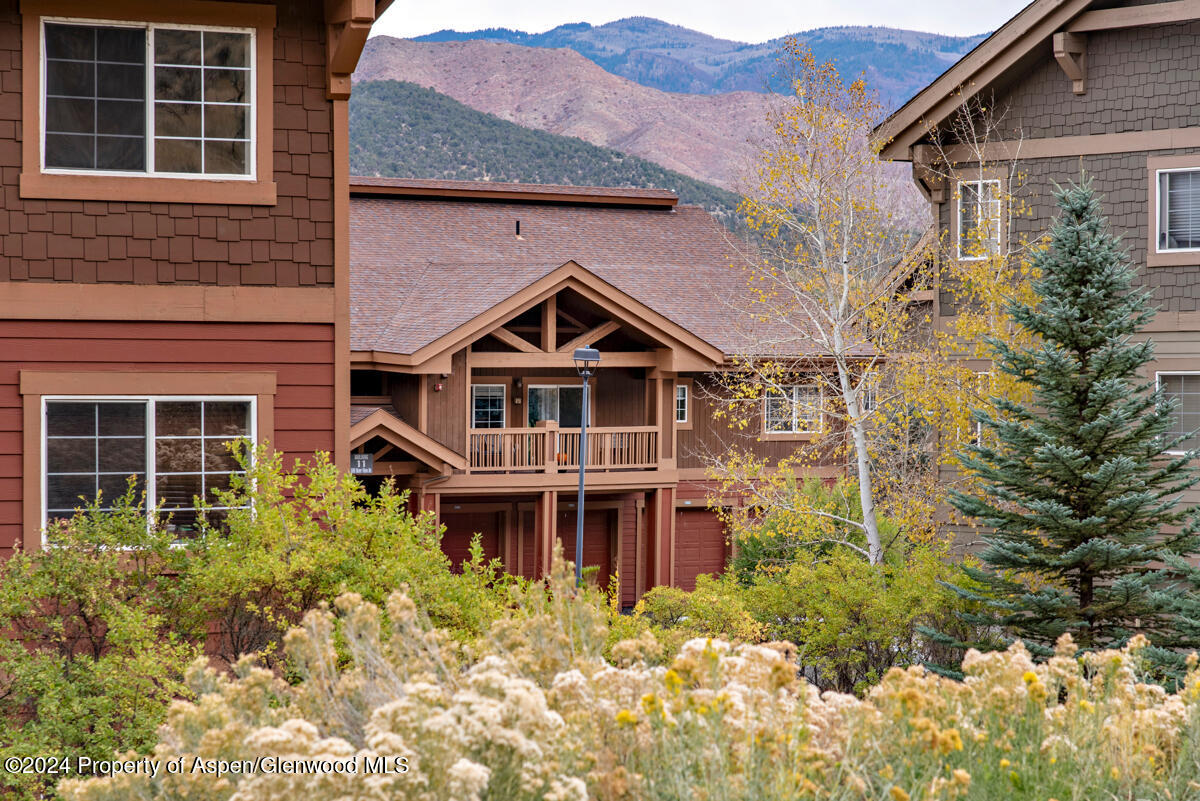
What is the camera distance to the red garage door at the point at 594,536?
27859mm

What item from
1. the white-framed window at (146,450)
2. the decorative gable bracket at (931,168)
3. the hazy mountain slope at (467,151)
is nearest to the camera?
the white-framed window at (146,450)

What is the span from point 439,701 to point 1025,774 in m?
2.48

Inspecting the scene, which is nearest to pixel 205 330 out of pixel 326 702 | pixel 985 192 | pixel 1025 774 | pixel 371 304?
pixel 326 702

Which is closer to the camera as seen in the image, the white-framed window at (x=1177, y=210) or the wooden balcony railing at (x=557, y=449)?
the white-framed window at (x=1177, y=210)

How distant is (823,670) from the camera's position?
1449 cm

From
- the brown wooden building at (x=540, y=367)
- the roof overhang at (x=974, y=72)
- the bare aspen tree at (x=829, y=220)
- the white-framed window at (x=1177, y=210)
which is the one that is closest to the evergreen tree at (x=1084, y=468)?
the bare aspen tree at (x=829, y=220)

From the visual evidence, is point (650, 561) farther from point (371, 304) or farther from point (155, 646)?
point (155, 646)

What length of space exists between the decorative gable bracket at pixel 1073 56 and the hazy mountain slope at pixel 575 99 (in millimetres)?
90597

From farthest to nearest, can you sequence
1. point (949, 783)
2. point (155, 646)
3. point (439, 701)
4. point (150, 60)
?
point (150, 60)
point (155, 646)
point (439, 701)
point (949, 783)

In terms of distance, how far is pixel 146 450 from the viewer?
1039 centimetres

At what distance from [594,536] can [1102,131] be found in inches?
577

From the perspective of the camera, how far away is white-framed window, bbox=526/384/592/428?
2684 cm

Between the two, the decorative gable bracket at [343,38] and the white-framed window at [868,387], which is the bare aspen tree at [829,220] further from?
the decorative gable bracket at [343,38]

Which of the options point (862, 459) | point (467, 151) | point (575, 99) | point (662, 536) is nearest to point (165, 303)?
point (862, 459)
